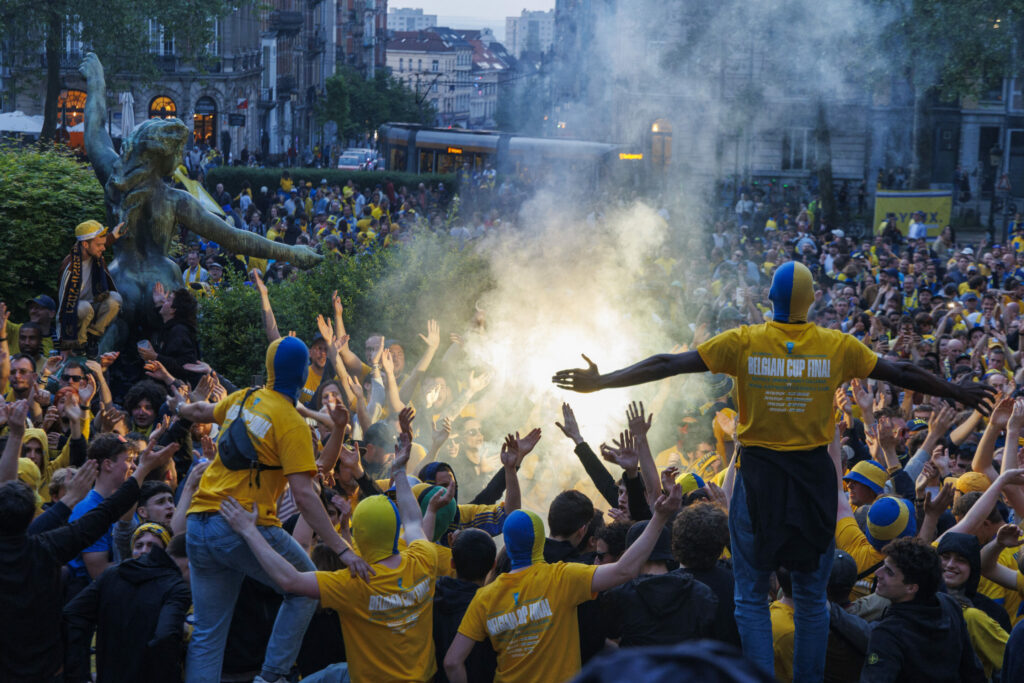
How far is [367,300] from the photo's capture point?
12273 mm

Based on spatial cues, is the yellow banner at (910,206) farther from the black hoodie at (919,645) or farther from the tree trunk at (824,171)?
the black hoodie at (919,645)

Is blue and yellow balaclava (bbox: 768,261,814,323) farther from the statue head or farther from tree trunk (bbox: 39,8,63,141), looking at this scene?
tree trunk (bbox: 39,8,63,141)

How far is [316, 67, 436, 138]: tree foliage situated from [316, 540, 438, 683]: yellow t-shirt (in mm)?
61627

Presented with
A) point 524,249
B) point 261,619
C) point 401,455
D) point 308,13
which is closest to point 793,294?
point 401,455

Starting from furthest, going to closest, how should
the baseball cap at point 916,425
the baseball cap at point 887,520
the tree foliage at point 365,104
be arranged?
the tree foliage at point 365,104 → the baseball cap at point 916,425 → the baseball cap at point 887,520

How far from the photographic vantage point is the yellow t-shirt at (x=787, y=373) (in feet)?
14.5

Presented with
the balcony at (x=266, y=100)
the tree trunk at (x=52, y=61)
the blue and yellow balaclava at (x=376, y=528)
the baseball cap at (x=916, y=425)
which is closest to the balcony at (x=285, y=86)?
the balcony at (x=266, y=100)

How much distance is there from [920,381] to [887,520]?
132 centimetres

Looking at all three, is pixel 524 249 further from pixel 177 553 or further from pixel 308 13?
pixel 308 13

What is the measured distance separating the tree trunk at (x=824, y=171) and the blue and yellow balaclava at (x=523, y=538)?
2672cm

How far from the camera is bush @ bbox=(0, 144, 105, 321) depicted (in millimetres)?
12297

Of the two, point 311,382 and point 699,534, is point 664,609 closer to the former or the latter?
point 699,534

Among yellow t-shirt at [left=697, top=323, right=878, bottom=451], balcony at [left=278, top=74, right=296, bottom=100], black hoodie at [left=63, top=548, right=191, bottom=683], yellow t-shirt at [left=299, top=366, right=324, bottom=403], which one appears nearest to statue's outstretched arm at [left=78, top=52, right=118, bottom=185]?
yellow t-shirt at [left=299, top=366, right=324, bottom=403]

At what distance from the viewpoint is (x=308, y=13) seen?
3300 inches
